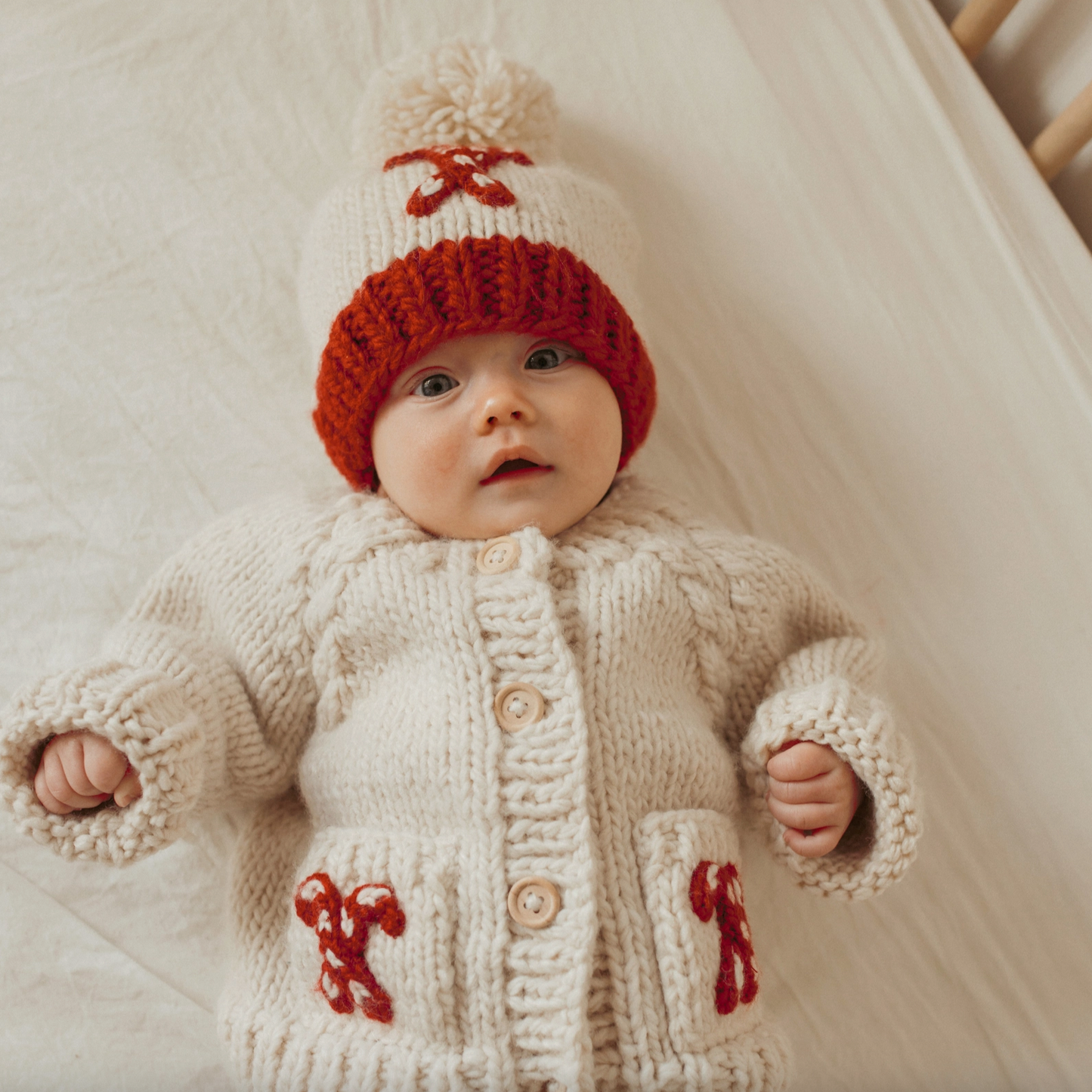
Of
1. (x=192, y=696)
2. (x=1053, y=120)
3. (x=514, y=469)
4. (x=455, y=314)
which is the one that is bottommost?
(x=192, y=696)

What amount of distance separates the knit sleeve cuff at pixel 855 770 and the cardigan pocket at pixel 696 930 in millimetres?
87

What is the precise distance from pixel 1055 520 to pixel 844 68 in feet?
2.06

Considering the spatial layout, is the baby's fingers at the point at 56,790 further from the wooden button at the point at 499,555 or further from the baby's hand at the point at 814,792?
the baby's hand at the point at 814,792

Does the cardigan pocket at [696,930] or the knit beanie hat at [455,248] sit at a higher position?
the knit beanie hat at [455,248]

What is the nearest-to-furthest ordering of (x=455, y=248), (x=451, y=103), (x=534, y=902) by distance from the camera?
(x=534, y=902) < (x=455, y=248) < (x=451, y=103)

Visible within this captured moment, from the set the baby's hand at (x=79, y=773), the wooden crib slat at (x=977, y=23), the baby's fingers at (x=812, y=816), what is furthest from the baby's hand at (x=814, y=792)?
the wooden crib slat at (x=977, y=23)

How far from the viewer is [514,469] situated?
930mm

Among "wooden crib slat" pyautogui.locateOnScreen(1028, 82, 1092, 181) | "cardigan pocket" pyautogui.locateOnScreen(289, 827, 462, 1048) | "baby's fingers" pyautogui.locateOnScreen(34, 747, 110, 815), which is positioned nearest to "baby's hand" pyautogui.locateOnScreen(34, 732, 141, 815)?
"baby's fingers" pyautogui.locateOnScreen(34, 747, 110, 815)

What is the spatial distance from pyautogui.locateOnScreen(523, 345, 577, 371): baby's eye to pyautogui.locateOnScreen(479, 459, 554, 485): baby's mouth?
0.09 meters

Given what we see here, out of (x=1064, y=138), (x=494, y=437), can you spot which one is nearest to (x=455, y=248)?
(x=494, y=437)

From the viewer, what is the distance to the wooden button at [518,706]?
2.73 ft

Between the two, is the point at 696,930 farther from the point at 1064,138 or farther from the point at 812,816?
the point at 1064,138

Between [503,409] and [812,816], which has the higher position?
[503,409]

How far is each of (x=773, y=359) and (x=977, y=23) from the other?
0.49 m
